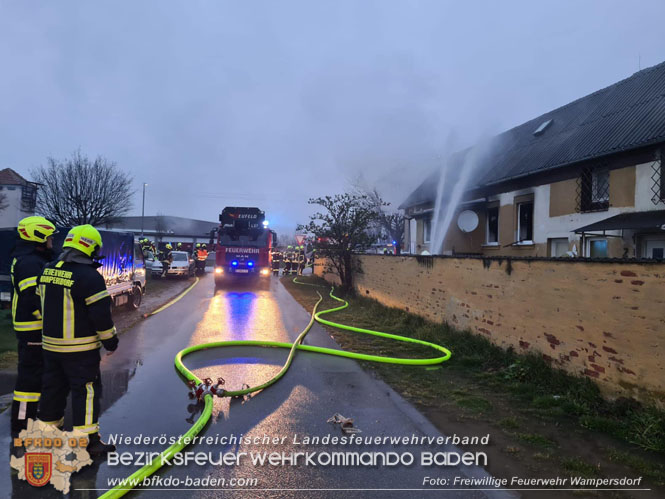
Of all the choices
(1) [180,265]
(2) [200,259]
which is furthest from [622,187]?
(2) [200,259]

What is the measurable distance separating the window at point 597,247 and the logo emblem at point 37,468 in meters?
12.8

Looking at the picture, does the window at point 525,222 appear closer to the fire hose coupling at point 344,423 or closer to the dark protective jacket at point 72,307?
the fire hose coupling at point 344,423

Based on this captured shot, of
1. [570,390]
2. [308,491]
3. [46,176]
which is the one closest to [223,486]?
[308,491]

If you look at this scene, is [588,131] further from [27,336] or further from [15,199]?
[15,199]

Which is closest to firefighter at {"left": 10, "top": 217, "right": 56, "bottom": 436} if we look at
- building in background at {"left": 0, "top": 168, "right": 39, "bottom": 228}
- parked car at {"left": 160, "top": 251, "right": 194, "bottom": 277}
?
parked car at {"left": 160, "top": 251, "right": 194, "bottom": 277}

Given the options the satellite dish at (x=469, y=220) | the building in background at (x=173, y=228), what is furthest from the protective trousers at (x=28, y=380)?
the building in background at (x=173, y=228)

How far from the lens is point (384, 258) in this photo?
530 inches

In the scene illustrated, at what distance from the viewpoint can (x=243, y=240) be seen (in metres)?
19.8

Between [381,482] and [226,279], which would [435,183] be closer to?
[226,279]

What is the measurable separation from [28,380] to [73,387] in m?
0.83

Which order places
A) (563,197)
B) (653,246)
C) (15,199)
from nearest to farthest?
(653,246) → (563,197) → (15,199)

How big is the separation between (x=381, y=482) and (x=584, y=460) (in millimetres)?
1857

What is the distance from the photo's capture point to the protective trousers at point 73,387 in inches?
133

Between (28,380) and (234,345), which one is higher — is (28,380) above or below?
above
